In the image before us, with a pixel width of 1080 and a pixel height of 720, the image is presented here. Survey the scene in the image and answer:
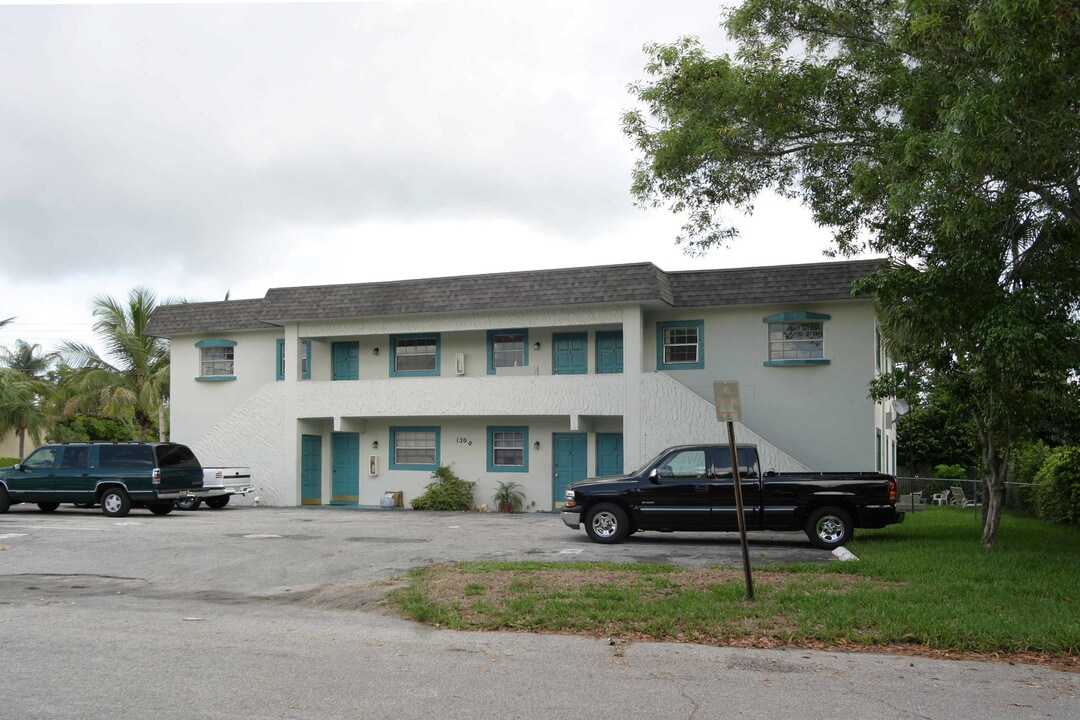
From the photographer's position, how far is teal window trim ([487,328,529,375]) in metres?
25.8

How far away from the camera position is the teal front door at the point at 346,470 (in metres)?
27.5

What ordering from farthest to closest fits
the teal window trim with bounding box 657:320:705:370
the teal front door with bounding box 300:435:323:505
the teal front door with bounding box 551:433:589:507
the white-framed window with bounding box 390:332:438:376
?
the teal front door with bounding box 300:435:323:505
the white-framed window with bounding box 390:332:438:376
the teal front door with bounding box 551:433:589:507
the teal window trim with bounding box 657:320:705:370

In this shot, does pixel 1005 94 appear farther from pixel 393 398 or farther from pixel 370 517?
pixel 393 398

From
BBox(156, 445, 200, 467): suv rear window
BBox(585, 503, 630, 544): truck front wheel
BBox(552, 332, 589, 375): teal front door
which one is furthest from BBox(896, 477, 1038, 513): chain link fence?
BBox(156, 445, 200, 467): suv rear window

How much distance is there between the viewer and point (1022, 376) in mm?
12539

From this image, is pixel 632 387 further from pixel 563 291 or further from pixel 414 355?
pixel 414 355

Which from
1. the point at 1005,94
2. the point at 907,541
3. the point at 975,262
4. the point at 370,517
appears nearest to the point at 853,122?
the point at 975,262

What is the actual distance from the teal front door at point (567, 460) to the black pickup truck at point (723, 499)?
8.54 meters

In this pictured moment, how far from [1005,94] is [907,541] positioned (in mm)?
8074

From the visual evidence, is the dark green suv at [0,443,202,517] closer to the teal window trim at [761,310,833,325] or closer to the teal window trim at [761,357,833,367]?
the teal window trim at [761,357,833,367]

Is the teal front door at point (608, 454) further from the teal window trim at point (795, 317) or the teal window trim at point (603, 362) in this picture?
the teal window trim at point (795, 317)

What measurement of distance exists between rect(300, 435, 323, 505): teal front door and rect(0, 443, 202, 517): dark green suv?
450 cm

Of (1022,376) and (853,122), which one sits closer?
(1022,376)

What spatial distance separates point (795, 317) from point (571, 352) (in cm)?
589
